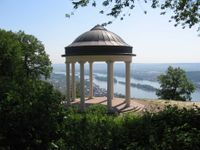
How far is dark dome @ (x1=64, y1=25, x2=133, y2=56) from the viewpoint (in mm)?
32562

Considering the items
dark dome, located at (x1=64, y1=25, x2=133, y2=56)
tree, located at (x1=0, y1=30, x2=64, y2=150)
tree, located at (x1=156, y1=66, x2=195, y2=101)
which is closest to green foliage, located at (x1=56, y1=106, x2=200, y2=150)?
tree, located at (x1=0, y1=30, x2=64, y2=150)

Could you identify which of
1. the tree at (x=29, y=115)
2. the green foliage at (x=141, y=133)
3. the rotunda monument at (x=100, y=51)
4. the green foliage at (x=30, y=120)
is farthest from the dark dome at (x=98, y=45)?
the green foliage at (x=30, y=120)

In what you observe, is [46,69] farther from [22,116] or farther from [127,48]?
[22,116]

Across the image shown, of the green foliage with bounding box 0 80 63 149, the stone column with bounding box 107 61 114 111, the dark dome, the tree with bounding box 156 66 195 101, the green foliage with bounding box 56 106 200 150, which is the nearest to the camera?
the green foliage with bounding box 56 106 200 150

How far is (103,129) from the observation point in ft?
29.2

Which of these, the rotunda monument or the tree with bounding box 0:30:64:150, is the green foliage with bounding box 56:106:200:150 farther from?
the rotunda monument

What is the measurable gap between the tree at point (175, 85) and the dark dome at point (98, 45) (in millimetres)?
21874

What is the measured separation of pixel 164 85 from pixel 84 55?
2594 centimetres

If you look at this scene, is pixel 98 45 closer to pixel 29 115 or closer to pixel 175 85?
pixel 29 115

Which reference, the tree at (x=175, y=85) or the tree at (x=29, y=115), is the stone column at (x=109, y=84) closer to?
the tree at (x=175, y=85)

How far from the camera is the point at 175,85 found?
182ft

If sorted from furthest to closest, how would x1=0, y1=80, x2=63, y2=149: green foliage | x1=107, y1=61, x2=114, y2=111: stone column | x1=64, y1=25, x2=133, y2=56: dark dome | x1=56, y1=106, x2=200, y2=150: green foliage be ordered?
x1=107, y1=61, x2=114, y2=111: stone column
x1=64, y1=25, x2=133, y2=56: dark dome
x1=0, y1=80, x2=63, y2=149: green foliage
x1=56, y1=106, x2=200, y2=150: green foliage

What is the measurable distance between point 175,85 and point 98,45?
26.1 metres

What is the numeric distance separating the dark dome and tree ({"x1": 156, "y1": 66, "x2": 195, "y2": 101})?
71.8ft
